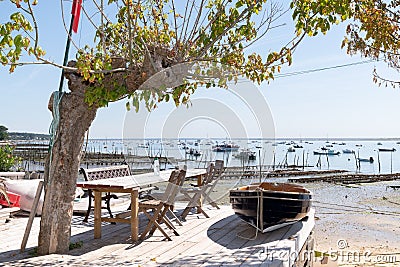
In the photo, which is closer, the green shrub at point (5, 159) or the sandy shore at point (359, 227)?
the sandy shore at point (359, 227)

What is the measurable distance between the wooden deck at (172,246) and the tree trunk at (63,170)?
0.71 feet

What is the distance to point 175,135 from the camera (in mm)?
8641

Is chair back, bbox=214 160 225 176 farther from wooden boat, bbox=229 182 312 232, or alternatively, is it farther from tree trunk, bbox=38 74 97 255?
tree trunk, bbox=38 74 97 255

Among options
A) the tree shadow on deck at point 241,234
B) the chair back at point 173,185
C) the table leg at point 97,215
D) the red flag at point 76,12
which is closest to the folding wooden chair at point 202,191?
the tree shadow on deck at point 241,234

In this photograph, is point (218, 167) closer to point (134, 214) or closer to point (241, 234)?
point (241, 234)

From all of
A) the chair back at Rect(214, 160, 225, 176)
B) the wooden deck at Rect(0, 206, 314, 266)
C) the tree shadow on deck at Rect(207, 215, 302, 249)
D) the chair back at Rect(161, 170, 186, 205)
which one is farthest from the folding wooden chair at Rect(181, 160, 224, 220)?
the chair back at Rect(161, 170, 186, 205)

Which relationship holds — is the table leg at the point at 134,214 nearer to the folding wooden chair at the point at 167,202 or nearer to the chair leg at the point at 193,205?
the folding wooden chair at the point at 167,202

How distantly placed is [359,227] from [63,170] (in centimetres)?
1333

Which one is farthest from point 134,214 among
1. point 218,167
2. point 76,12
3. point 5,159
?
point 5,159

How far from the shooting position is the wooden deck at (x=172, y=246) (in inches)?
179

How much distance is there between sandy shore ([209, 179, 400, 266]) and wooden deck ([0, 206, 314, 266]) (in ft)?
8.97

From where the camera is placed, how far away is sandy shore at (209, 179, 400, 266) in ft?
32.7

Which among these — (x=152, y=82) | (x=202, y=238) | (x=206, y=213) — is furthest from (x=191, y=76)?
(x=206, y=213)

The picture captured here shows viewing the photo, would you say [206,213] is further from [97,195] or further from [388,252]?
[388,252]
